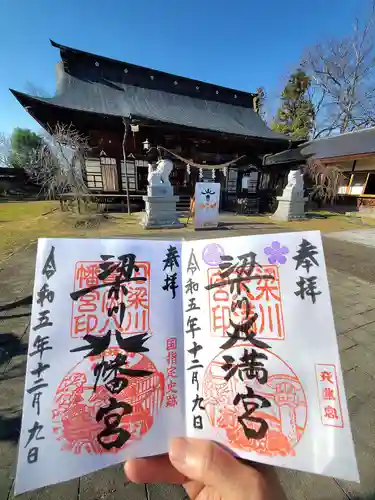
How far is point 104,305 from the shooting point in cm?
81

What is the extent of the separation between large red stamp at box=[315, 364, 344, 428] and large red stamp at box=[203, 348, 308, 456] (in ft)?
0.20

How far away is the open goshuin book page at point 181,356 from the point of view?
68cm

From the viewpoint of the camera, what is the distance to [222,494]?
640 millimetres

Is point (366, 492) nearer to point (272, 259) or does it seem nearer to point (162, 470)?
point (162, 470)

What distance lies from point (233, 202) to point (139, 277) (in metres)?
12.0

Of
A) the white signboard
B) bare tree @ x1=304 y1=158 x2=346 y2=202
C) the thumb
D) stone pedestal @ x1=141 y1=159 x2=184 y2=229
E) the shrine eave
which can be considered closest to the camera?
the thumb

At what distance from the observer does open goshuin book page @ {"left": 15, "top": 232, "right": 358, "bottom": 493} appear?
68cm

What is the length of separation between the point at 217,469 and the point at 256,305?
1.66 feet

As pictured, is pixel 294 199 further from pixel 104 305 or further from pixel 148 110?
pixel 104 305

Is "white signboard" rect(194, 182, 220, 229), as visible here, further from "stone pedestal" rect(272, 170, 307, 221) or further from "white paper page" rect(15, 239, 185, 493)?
"white paper page" rect(15, 239, 185, 493)

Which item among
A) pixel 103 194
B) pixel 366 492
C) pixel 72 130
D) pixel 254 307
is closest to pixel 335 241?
pixel 366 492

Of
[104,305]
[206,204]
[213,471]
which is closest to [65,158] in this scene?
[206,204]

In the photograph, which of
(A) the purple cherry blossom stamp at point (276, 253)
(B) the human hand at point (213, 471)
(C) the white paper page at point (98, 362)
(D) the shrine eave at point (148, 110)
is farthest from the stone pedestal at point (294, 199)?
(B) the human hand at point (213, 471)

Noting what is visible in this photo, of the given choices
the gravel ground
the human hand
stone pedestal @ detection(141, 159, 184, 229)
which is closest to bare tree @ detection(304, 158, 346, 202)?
the gravel ground
